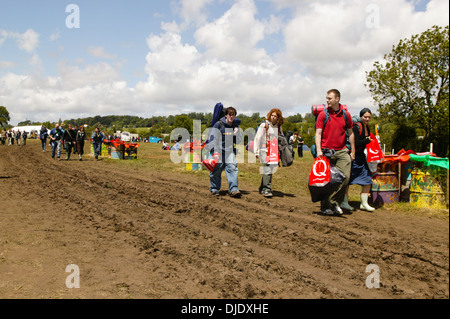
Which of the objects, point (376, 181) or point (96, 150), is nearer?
point (376, 181)

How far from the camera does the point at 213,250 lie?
482cm

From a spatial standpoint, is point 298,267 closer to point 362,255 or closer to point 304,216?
point 362,255

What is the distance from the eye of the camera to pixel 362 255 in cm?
439

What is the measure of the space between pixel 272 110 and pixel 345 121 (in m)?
2.49

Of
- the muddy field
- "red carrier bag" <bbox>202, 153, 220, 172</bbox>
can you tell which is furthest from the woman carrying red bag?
"red carrier bag" <bbox>202, 153, 220, 172</bbox>

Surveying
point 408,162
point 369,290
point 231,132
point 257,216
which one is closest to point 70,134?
point 231,132

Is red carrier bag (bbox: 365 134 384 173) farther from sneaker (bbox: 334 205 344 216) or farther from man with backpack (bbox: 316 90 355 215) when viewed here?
sneaker (bbox: 334 205 344 216)

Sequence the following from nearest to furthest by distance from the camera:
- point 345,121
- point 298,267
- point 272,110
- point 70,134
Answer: point 298,267 < point 345,121 < point 272,110 < point 70,134

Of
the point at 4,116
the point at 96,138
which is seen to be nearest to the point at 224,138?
the point at 96,138

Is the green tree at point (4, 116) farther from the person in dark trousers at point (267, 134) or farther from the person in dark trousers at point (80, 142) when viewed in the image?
the person in dark trousers at point (267, 134)

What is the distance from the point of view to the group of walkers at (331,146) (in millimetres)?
6207

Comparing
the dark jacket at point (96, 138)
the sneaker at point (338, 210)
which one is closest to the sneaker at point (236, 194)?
the sneaker at point (338, 210)

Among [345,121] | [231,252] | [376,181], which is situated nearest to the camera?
[231,252]

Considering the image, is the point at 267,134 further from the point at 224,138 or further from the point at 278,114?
the point at 224,138
